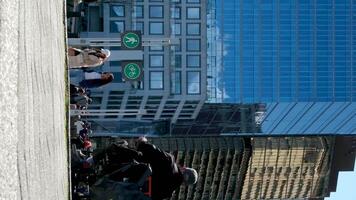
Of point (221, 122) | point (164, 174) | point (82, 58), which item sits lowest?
point (221, 122)

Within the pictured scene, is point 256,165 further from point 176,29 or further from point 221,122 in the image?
point 176,29

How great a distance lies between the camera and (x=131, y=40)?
149ft

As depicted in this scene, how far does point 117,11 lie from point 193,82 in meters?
11.8

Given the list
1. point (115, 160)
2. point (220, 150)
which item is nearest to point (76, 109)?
point (115, 160)

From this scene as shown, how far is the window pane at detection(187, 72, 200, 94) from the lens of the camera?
9856 cm

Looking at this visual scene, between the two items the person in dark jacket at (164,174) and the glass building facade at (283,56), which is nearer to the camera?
the person in dark jacket at (164,174)

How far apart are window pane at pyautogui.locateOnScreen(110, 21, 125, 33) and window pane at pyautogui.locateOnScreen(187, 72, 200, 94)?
9.22 metres

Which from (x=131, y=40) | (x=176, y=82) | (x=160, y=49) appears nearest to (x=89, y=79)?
(x=131, y=40)

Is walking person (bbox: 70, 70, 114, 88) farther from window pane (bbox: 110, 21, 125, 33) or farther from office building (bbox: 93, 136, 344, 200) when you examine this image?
window pane (bbox: 110, 21, 125, 33)

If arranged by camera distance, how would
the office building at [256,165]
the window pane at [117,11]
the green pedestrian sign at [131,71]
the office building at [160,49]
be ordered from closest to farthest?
1. the green pedestrian sign at [131,71]
2. the office building at [256,165]
3. the office building at [160,49]
4. the window pane at [117,11]

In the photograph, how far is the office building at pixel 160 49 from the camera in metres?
96.7

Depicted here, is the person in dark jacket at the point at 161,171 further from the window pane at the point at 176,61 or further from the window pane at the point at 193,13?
the window pane at the point at 193,13

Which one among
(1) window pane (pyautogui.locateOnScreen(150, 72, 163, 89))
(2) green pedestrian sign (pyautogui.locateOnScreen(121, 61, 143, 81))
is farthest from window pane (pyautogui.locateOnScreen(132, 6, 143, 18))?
(2) green pedestrian sign (pyautogui.locateOnScreen(121, 61, 143, 81))

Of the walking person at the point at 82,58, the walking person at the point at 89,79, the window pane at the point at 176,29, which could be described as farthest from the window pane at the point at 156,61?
the walking person at the point at 82,58
